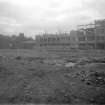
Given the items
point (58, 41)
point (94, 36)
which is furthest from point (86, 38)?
point (58, 41)

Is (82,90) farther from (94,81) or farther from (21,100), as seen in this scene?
(21,100)

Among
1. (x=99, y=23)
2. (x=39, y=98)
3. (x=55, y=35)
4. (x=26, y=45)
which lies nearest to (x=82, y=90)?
(x=39, y=98)

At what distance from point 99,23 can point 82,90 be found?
94.3 ft

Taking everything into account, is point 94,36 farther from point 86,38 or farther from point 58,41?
point 58,41

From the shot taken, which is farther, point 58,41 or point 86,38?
point 58,41

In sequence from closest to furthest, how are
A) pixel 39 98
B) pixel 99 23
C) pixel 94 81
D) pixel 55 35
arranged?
pixel 39 98
pixel 94 81
pixel 99 23
pixel 55 35

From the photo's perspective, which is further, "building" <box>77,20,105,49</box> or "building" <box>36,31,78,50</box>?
"building" <box>36,31,78,50</box>

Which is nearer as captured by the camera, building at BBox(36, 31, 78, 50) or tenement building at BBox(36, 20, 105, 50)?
tenement building at BBox(36, 20, 105, 50)

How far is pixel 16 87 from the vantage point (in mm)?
4832

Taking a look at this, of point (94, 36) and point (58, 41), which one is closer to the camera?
point (94, 36)

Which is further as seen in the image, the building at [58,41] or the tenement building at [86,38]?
the building at [58,41]

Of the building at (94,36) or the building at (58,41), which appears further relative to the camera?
the building at (58,41)

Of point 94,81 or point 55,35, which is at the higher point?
point 55,35

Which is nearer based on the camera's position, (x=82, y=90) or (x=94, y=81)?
(x=82, y=90)
